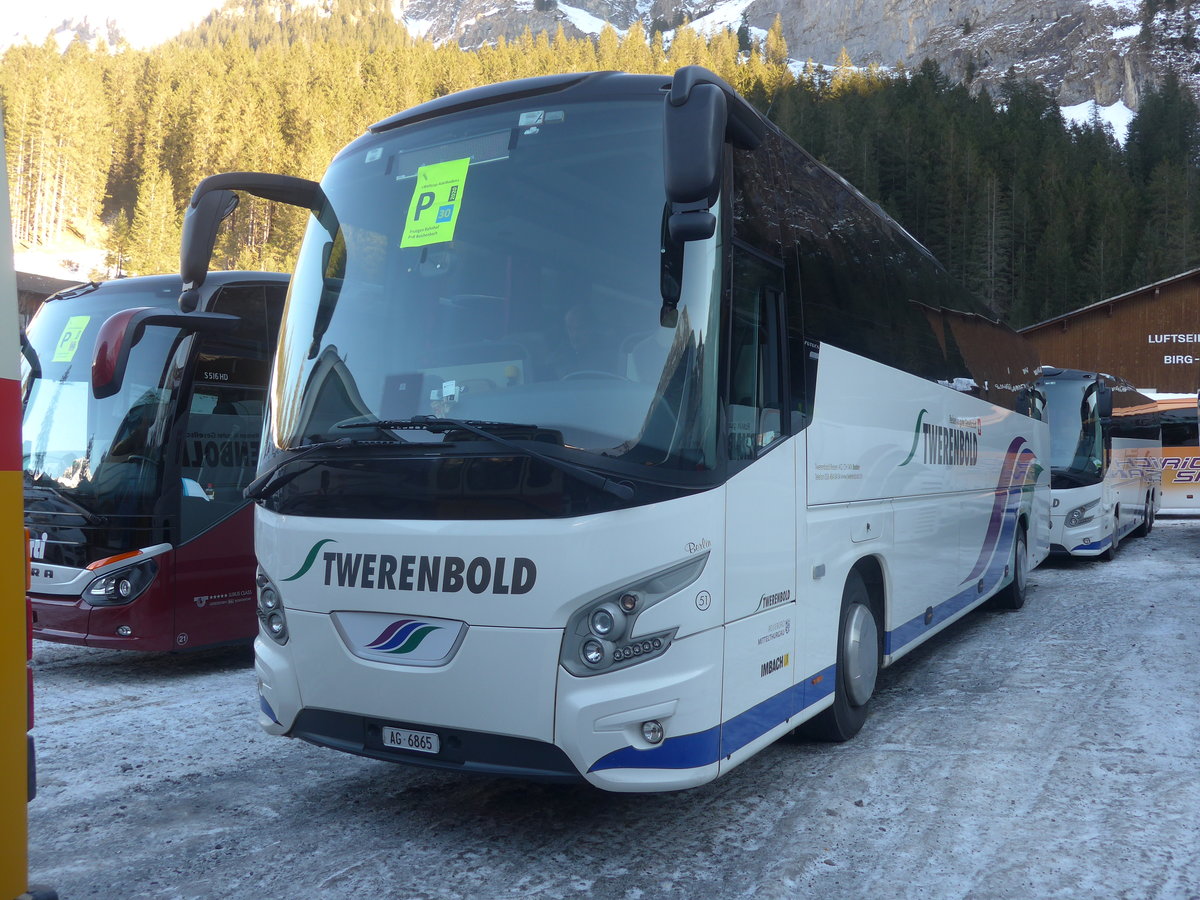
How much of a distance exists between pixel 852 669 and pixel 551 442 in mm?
2630

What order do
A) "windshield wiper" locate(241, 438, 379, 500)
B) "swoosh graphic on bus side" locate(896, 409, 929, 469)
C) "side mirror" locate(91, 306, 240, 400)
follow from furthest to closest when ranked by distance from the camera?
"swoosh graphic on bus side" locate(896, 409, 929, 469) → "side mirror" locate(91, 306, 240, 400) → "windshield wiper" locate(241, 438, 379, 500)

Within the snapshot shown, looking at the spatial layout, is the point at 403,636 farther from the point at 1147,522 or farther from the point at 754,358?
the point at 1147,522

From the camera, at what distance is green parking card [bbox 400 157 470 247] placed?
4.13m

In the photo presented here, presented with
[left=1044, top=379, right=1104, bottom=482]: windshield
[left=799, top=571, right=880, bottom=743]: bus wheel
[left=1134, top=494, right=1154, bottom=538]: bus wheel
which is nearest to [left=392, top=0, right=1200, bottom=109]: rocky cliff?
[left=1134, top=494, right=1154, bottom=538]: bus wheel

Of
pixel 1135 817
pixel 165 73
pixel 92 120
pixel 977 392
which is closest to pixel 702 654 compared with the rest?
pixel 1135 817

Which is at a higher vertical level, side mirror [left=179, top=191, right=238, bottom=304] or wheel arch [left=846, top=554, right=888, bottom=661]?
side mirror [left=179, top=191, right=238, bottom=304]

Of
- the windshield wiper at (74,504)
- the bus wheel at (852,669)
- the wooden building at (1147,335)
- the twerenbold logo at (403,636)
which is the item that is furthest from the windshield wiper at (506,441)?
the wooden building at (1147,335)

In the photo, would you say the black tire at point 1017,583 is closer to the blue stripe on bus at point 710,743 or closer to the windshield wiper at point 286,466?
the blue stripe on bus at point 710,743

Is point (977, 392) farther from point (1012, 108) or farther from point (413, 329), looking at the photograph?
point (1012, 108)

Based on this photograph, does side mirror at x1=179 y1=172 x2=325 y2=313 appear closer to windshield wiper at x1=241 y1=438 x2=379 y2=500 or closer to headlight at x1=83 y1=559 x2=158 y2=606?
windshield wiper at x1=241 y1=438 x2=379 y2=500

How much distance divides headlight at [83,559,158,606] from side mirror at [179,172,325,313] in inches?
114

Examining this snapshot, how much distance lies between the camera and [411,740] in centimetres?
383

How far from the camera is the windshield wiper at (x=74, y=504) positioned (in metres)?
6.95

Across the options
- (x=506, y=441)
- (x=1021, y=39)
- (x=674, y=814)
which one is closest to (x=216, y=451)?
(x=506, y=441)
